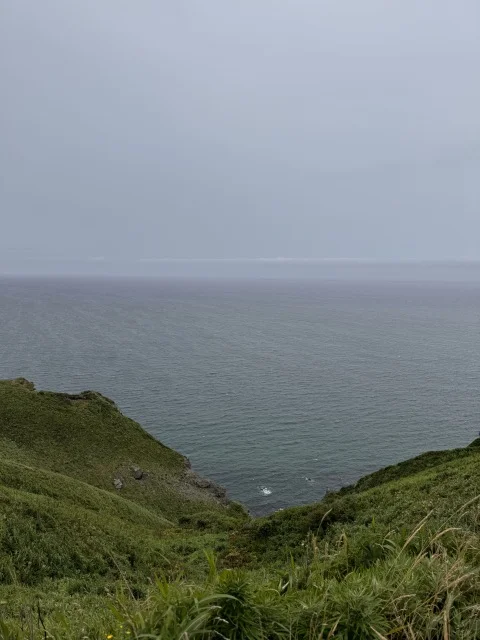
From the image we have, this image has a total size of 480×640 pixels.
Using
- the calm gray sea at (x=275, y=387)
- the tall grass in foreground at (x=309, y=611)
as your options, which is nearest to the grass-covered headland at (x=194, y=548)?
the tall grass in foreground at (x=309, y=611)

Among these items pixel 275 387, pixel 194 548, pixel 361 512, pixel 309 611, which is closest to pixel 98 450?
pixel 194 548

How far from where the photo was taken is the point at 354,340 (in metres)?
131

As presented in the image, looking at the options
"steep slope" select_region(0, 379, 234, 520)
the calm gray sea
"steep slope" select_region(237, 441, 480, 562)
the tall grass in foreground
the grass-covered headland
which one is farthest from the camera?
the calm gray sea

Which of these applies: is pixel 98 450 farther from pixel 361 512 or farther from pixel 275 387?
pixel 275 387

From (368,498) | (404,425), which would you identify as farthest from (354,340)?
(368,498)

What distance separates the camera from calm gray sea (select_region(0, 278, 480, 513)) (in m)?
53.8

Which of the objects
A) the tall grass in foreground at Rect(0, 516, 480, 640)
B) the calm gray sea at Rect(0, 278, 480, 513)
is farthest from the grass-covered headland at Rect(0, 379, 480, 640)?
the calm gray sea at Rect(0, 278, 480, 513)

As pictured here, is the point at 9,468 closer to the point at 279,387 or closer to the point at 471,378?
the point at 279,387

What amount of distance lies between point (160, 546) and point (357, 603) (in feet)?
73.6

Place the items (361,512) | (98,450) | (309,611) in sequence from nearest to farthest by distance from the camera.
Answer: (309,611) → (361,512) → (98,450)

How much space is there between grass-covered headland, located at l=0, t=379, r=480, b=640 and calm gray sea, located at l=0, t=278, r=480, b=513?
836 centimetres

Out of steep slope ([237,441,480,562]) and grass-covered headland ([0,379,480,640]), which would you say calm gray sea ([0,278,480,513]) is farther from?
steep slope ([237,441,480,562])

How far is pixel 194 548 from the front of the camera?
2534cm

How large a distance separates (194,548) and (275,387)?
58.2 metres
